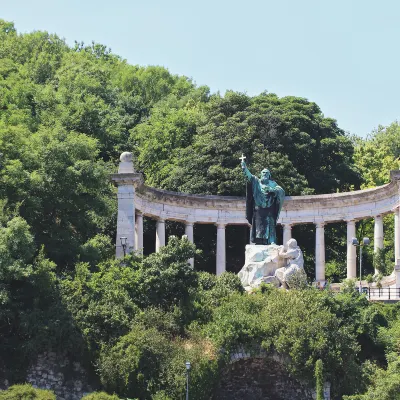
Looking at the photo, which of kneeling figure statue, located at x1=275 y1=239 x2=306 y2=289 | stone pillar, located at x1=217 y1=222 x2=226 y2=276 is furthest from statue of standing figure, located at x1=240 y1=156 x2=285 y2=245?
stone pillar, located at x1=217 y1=222 x2=226 y2=276

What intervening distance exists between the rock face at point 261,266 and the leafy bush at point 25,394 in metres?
14.9

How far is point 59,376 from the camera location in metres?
65.9

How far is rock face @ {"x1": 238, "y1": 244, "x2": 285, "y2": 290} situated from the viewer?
7256 centimetres

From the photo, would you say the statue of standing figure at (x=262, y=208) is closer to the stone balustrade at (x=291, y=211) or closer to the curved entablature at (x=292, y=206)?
the stone balustrade at (x=291, y=211)

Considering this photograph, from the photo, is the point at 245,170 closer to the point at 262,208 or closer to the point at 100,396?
the point at 262,208

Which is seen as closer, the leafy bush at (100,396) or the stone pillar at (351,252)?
the leafy bush at (100,396)

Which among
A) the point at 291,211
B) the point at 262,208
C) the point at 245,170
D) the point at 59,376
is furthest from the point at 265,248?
the point at 59,376

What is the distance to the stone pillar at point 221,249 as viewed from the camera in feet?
280

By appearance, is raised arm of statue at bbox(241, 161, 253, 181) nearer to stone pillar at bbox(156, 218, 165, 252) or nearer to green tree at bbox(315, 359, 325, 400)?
stone pillar at bbox(156, 218, 165, 252)

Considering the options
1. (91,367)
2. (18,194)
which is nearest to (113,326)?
(91,367)

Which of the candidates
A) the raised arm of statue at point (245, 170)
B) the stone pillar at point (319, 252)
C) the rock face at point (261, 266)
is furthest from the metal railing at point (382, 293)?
the raised arm of statue at point (245, 170)

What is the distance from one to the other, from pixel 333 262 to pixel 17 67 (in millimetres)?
30269

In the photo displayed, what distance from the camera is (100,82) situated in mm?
108812

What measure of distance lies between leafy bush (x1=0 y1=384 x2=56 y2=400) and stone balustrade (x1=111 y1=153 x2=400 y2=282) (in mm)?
19626
